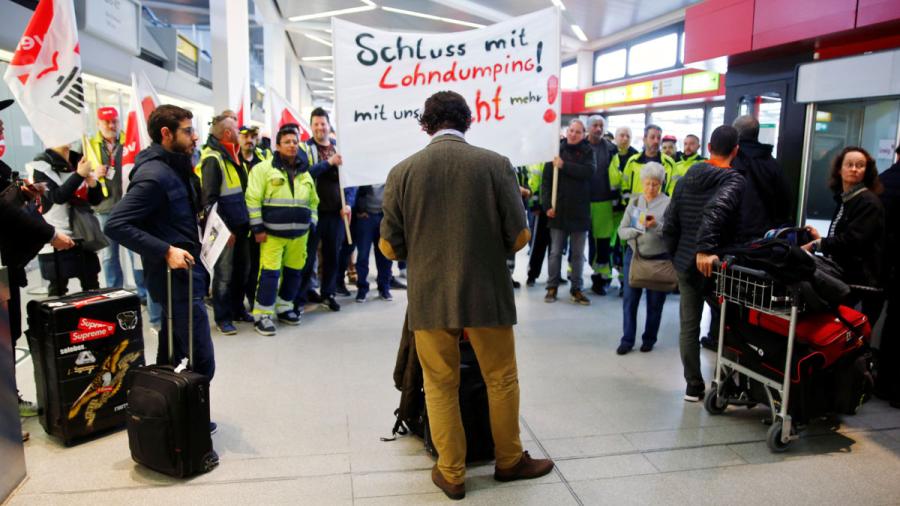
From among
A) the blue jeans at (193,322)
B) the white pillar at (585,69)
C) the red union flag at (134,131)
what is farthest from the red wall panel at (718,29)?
the white pillar at (585,69)

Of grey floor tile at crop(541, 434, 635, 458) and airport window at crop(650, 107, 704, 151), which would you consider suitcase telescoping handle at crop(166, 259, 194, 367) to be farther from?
airport window at crop(650, 107, 704, 151)

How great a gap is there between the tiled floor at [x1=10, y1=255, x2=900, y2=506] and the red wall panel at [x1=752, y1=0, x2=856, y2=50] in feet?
7.64

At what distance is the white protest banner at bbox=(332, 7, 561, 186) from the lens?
4.09m

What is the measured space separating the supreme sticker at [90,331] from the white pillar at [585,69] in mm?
13665

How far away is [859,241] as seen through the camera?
126 inches

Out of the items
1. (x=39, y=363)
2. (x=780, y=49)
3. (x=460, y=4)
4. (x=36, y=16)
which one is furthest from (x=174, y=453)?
(x=460, y=4)

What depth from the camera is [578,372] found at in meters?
3.96

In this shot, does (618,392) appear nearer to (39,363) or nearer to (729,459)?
(729,459)

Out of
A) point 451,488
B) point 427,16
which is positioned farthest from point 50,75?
point 427,16

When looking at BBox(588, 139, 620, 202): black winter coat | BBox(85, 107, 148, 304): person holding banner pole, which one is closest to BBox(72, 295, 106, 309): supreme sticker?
BBox(85, 107, 148, 304): person holding banner pole

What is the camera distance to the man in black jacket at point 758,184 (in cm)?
358

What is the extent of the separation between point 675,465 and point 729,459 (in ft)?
0.92

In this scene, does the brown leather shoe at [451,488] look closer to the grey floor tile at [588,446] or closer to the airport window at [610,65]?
the grey floor tile at [588,446]

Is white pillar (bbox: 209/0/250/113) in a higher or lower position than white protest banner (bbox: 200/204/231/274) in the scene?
higher
